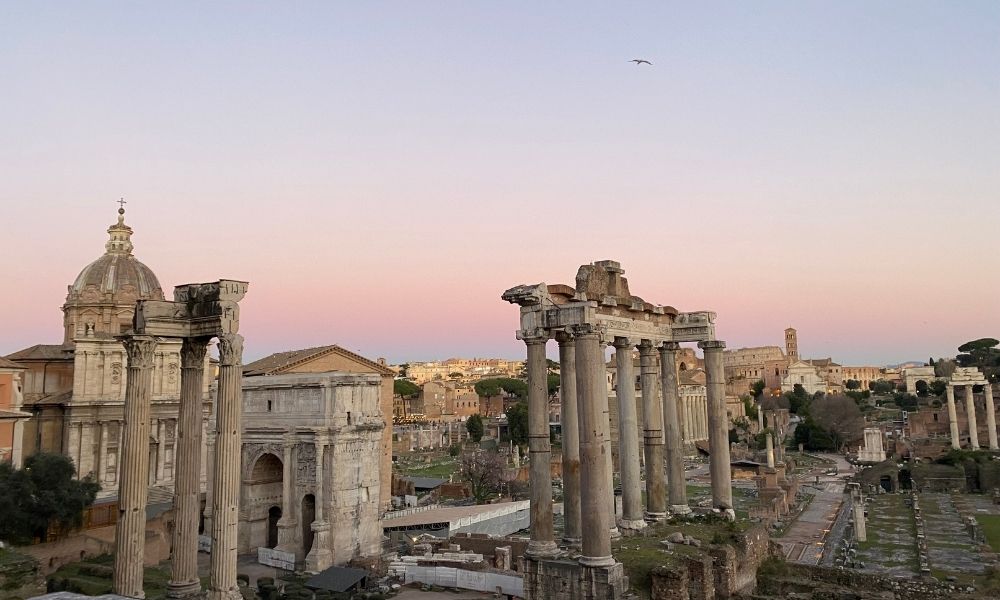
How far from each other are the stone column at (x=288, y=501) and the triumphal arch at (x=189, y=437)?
1559cm

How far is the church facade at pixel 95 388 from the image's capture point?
35219mm

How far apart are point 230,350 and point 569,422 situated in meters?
6.70

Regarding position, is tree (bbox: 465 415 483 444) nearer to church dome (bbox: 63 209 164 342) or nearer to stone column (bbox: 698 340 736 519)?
church dome (bbox: 63 209 164 342)

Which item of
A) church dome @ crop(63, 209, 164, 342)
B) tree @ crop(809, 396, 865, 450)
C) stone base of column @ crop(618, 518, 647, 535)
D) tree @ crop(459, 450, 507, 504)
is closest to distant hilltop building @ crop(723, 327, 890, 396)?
tree @ crop(809, 396, 865, 450)

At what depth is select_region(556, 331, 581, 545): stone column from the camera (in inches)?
575

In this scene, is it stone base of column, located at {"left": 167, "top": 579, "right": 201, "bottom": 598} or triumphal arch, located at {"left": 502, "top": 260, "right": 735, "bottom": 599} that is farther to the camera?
stone base of column, located at {"left": 167, "top": 579, "right": 201, "bottom": 598}

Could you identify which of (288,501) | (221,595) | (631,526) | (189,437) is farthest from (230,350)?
(288,501)

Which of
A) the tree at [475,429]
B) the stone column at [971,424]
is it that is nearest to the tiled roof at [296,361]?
the tree at [475,429]

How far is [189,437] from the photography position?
14352 mm

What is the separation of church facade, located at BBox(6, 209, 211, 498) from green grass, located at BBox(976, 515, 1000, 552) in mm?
34949

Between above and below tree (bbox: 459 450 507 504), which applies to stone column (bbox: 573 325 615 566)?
above

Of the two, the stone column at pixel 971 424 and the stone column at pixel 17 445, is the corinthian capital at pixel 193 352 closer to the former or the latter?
the stone column at pixel 17 445

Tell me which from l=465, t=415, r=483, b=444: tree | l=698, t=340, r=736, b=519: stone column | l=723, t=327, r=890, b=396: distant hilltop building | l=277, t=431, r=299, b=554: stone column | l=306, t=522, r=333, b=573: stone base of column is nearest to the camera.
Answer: l=698, t=340, r=736, b=519: stone column

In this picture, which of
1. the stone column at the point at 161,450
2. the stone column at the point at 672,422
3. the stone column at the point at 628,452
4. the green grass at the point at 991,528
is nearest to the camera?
the stone column at the point at 628,452
